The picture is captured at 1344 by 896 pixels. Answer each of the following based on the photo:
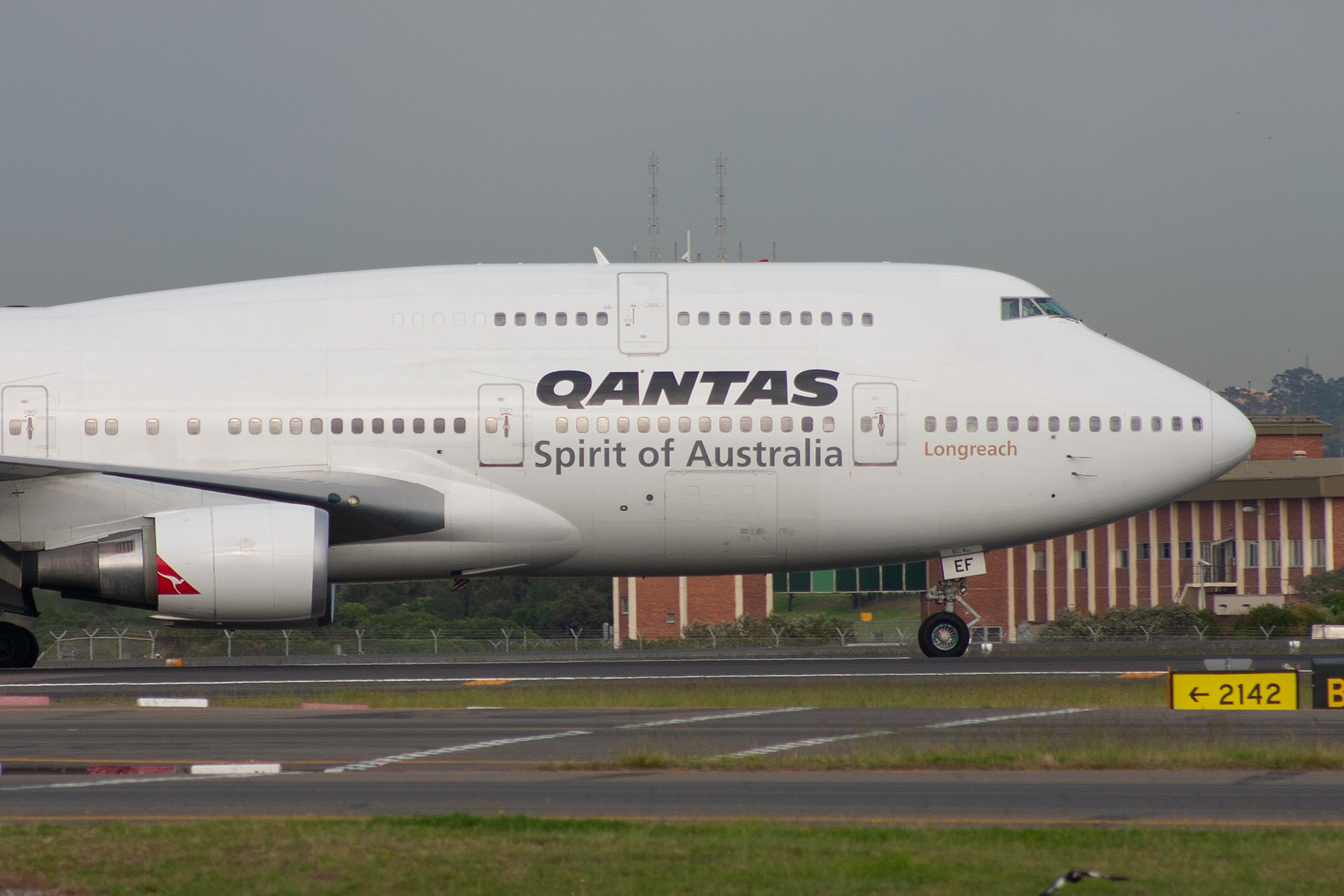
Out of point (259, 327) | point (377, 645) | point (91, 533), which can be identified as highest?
point (259, 327)

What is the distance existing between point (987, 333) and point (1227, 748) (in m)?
13.4

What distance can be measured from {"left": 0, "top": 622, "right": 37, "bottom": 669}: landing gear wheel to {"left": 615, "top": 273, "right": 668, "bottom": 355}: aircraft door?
11.9 meters

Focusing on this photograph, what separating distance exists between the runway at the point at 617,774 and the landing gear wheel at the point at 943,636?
27.2 ft

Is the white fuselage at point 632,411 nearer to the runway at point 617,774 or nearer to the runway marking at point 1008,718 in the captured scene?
the runway at point 617,774

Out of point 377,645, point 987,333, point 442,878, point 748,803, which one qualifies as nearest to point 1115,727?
point 748,803

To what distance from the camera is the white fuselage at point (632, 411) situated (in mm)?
25812

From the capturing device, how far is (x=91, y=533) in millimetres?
25172

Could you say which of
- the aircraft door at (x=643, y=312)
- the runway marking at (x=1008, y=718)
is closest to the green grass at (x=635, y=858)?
the runway marking at (x=1008, y=718)

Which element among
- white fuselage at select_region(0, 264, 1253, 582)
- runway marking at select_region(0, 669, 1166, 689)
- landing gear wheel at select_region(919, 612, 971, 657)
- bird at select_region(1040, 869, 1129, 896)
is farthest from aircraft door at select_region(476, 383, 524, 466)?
bird at select_region(1040, 869, 1129, 896)

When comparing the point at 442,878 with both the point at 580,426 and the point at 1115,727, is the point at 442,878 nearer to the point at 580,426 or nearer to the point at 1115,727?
the point at 1115,727

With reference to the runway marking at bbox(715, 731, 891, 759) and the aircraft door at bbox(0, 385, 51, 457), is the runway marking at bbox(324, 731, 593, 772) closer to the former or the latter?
the runway marking at bbox(715, 731, 891, 759)

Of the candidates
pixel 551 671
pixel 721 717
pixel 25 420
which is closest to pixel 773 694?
pixel 721 717

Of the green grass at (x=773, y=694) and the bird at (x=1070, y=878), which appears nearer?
the bird at (x=1070, y=878)

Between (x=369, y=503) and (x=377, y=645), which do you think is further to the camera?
(x=377, y=645)
